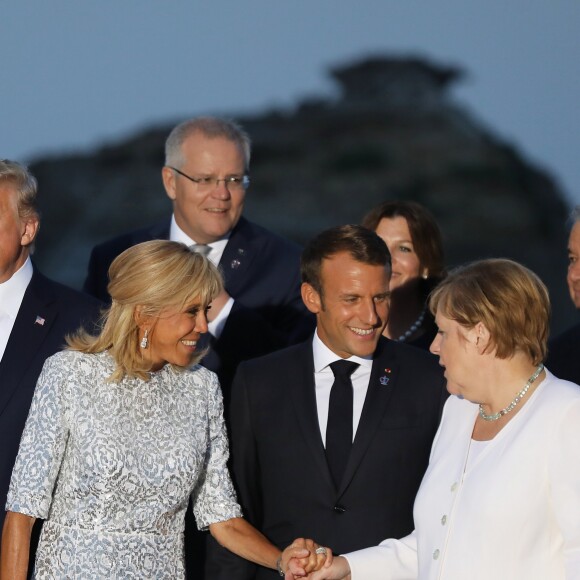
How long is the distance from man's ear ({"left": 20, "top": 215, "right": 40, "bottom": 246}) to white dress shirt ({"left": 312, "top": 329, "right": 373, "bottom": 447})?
99 cm

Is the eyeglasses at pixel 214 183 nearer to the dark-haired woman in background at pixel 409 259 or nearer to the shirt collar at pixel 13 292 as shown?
the dark-haired woman in background at pixel 409 259

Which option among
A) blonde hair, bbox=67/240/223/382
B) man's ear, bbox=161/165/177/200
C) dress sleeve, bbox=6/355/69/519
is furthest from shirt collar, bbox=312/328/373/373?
man's ear, bbox=161/165/177/200

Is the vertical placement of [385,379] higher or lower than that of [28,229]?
lower

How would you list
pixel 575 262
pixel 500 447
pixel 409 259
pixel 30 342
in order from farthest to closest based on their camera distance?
pixel 409 259, pixel 575 262, pixel 30 342, pixel 500 447

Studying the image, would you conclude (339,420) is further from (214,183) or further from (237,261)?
(214,183)

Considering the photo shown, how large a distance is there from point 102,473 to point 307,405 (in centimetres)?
71

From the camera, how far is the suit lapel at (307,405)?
3658mm

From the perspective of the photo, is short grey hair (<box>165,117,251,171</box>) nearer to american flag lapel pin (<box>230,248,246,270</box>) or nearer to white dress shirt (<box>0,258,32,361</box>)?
american flag lapel pin (<box>230,248,246,270</box>)

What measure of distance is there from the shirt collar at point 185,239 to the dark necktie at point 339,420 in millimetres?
1179

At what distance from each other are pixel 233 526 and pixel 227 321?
1.05m

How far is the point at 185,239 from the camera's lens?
486 centimetres

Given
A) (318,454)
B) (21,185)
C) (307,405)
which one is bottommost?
(318,454)

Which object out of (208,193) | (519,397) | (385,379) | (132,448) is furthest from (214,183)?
(519,397)

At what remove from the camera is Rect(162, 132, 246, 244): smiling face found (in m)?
4.75
